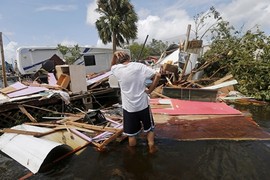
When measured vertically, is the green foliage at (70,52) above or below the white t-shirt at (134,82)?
above

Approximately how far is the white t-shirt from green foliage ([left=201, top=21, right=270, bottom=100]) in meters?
7.53

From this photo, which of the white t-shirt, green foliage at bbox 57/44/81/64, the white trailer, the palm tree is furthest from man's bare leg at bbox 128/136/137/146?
the palm tree

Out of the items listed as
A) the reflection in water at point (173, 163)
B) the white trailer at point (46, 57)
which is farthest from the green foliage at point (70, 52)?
the reflection in water at point (173, 163)

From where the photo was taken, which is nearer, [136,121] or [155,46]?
[136,121]

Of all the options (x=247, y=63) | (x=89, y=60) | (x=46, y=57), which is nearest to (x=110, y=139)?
(x=247, y=63)

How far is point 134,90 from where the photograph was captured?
142 inches

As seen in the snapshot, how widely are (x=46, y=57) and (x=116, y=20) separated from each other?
8.84 meters

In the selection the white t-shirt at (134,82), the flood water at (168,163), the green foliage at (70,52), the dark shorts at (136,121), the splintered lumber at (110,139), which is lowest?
the flood water at (168,163)

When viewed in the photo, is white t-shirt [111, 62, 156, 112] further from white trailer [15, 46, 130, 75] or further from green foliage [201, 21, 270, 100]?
white trailer [15, 46, 130, 75]

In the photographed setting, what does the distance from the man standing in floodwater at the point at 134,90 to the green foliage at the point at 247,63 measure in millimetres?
7407

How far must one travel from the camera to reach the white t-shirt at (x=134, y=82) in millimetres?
3564

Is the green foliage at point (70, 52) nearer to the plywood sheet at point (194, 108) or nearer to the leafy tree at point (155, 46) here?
the plywood sheet at point (194, 108)

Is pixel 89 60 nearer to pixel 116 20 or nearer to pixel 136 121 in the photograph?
pixel 116 20

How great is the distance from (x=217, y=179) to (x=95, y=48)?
15.9m
